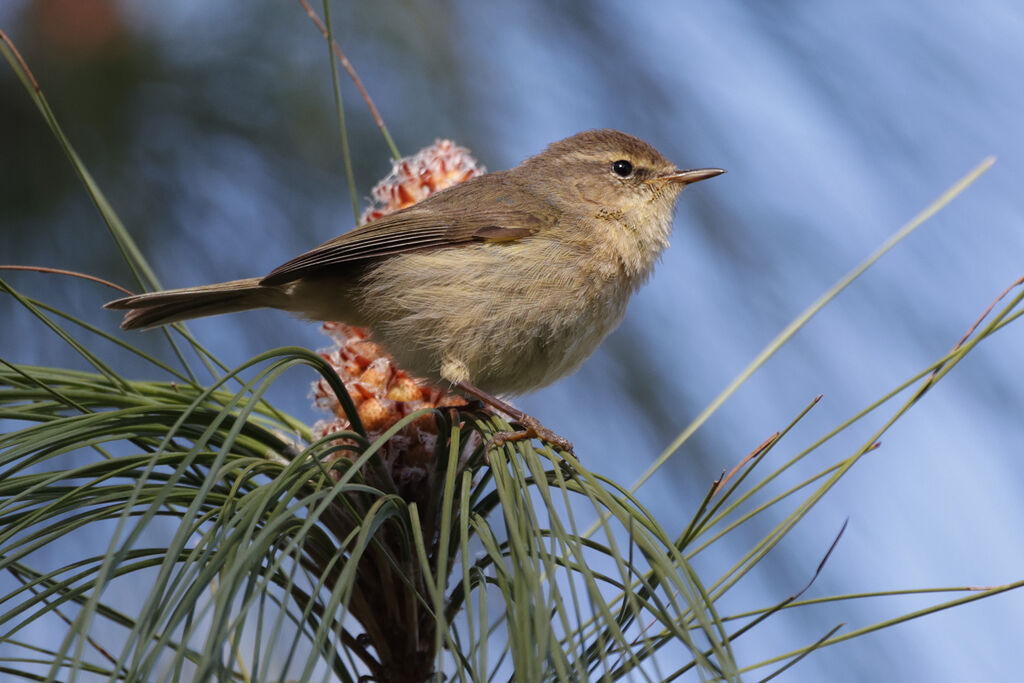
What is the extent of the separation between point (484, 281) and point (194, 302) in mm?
695

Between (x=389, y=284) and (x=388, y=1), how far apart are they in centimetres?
68

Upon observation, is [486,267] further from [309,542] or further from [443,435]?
[309,542]

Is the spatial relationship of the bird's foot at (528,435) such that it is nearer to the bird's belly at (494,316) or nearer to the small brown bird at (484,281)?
the small brown bird at (484,281)

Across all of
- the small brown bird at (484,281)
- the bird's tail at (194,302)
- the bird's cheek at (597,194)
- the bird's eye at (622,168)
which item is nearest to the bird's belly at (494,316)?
the small brown bird at (484,281)

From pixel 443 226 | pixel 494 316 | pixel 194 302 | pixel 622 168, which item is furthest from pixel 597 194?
pixel 194 302

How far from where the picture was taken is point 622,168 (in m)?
2.84

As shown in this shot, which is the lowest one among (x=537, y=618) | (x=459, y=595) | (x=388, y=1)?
(x=537, y=618)

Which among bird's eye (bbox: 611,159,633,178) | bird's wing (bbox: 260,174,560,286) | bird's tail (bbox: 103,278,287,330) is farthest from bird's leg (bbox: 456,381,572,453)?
bird's eye (bbox: 611,159,633,178)

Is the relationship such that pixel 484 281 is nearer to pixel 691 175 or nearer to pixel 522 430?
pixel 691 175

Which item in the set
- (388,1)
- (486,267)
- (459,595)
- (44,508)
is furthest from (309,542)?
(388,1)

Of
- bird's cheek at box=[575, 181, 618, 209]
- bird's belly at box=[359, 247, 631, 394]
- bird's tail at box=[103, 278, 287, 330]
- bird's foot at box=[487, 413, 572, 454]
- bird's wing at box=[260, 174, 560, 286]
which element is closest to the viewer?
bird's foot at box=[487, 413, 572, 454]

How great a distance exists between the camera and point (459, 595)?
151cm

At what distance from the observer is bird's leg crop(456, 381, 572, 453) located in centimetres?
149

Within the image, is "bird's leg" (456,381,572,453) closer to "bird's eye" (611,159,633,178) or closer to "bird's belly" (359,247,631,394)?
"bird's belly" (359,247,631,394)
